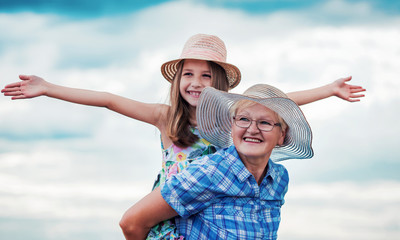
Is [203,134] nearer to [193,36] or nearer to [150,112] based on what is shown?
[150,112]

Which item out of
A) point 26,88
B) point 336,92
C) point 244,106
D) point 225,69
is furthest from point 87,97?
point 336,92

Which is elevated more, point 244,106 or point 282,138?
point 244,106

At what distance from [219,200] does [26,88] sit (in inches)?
110

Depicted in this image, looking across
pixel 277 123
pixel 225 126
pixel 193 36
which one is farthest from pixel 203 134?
pixel 193 36

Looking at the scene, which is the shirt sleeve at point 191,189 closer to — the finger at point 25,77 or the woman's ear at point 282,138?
the woman's ear at point 282,138

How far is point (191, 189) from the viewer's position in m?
3.89

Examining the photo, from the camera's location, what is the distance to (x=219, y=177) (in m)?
3.95

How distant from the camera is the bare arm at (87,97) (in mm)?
5715

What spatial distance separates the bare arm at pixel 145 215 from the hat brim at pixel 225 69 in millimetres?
2307

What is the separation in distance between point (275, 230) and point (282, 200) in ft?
0.96

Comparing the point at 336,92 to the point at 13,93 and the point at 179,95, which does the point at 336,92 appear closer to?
the point at 179,95

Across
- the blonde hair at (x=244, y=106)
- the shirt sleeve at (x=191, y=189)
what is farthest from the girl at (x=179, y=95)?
the shirt sleeve at (x=191, y=189)

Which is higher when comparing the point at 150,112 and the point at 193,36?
the point at 193,36

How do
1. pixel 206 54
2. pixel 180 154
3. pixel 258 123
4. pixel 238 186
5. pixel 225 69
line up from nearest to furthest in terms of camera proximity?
pixel 238 186 < pixel 258 123 < pixel 180 154 < pixel 206 54 < pixel 225 69
